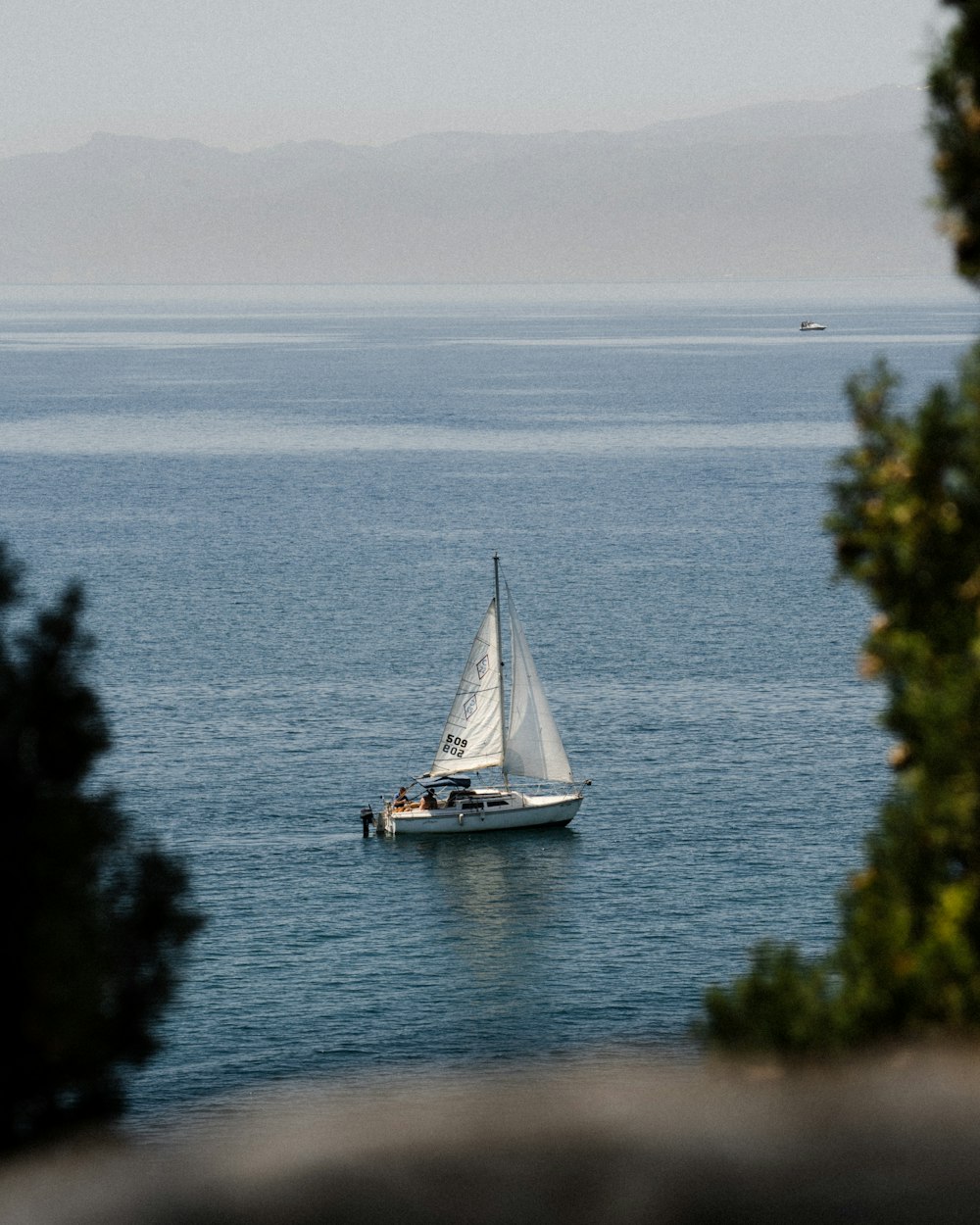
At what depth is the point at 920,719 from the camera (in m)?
16.6

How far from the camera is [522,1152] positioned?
40.3 feet

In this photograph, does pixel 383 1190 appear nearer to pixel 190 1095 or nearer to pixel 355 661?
pixel 190 1095

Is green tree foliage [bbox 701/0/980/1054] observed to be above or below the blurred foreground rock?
above

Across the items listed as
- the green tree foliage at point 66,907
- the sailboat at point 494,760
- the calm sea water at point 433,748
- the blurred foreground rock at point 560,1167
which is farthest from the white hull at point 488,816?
the blurred foreground rock at point 560,1167

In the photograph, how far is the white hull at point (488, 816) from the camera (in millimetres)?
83294

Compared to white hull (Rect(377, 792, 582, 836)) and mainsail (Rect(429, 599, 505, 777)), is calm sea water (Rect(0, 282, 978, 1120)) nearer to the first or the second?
white hull (Rect(377, 792, 582, 836))

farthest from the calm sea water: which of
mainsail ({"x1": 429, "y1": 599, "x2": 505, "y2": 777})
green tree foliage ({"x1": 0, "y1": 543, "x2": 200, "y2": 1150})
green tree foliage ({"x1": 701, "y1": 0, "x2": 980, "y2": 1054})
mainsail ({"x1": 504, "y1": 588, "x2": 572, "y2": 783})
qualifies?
green tree foliage ({"x1": 0, "y1": 543, "x2": 200, "y2": 1150})

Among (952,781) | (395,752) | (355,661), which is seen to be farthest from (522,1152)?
(355,661)

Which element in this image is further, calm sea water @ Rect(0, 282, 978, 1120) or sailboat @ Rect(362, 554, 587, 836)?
sailboat @ Rect(362, 554, 587, 836)

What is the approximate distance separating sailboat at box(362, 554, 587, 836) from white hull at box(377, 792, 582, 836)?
0.15 ft

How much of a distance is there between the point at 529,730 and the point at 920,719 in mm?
73157

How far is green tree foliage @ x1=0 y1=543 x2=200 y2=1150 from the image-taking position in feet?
53.9

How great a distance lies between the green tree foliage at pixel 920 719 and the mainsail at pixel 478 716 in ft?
234

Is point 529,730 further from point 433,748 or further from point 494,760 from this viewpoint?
point 433,748
